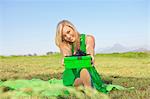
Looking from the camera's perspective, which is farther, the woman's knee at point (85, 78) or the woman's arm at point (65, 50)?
the woman's arm at point (65, 50)

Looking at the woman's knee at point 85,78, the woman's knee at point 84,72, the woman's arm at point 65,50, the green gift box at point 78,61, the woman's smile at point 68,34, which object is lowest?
the woman's knee at point 85,78

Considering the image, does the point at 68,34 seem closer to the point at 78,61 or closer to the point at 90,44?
the point at 90,44

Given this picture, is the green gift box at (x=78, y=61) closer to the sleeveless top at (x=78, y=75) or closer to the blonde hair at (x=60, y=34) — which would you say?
the sleeveless top at (x=78, y=75)

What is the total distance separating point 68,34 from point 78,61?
45cm

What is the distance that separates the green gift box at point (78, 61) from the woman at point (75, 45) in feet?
0.28

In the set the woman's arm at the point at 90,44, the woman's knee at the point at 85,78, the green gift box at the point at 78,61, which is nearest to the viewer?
the green gift box at the point at 78,61

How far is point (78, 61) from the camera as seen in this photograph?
174 inches

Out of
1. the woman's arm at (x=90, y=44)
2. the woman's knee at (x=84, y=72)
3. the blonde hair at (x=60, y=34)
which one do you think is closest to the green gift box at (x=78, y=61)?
the woman's knee at (x=84, y=72)

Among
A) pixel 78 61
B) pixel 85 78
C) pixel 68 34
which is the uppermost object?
pixel 68 34

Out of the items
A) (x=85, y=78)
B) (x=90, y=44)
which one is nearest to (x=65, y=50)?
(x=90, y=44)

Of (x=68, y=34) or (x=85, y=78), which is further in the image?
(x=68, y=34)

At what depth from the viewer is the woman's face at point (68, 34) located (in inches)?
184

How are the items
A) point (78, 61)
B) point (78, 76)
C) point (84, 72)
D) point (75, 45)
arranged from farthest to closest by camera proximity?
point (75, 45) → point (78, 76) → point (84, 72) → point (78, 61)

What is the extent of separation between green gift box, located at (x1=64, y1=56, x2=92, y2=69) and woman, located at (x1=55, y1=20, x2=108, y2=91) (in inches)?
3.4
